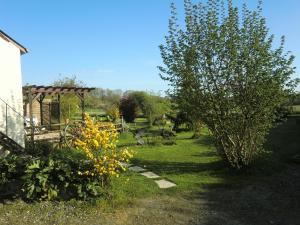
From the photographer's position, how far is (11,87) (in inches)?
551

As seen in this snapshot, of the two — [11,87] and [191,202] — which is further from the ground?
[11,87]

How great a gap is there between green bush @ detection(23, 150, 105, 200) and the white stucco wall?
617 cm

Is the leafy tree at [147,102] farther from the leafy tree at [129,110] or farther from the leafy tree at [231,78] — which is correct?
the leafy tree at [231,78]

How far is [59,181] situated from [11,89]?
7.07 m

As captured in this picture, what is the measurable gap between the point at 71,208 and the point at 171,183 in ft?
9.93

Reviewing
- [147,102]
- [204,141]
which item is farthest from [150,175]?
[147,102]

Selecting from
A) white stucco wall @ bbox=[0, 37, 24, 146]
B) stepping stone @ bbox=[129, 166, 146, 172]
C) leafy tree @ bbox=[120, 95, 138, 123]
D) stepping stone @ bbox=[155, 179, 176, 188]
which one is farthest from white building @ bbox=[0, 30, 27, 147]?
leafy tree @ bbox=[120, 95, 138, 123]

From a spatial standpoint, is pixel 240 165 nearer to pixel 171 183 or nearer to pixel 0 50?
pixel 171 183

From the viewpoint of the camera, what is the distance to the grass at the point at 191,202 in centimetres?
705

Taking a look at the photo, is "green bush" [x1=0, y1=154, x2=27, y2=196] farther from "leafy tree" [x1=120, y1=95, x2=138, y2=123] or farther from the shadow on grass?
"leafy tree" [x1=120, y1=95, x2=138, y2=123]

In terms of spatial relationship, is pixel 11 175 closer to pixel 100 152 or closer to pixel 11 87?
pixel 100 152

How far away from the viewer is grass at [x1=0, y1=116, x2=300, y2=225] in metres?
7.05

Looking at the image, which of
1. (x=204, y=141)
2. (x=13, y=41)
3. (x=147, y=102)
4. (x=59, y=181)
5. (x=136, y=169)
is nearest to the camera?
(x=59, y=181)

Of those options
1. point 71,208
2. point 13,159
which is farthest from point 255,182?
point 13,159
